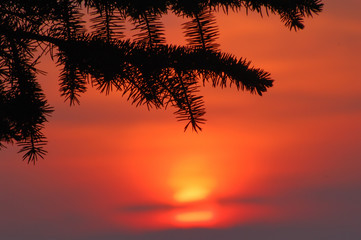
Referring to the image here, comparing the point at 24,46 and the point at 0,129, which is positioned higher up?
the point at 24,46

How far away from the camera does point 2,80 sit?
1981mm

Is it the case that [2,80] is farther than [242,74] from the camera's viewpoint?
Yes

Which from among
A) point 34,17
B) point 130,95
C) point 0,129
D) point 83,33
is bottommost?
point 0,129

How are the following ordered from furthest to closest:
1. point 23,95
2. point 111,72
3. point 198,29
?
point 198,29
point 23,95
point 111,72

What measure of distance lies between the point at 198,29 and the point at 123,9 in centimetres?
36

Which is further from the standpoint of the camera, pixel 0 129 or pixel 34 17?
pixel 34 17

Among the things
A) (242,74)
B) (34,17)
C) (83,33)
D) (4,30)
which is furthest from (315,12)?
(4,30)

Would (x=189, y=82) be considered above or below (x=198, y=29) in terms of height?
below

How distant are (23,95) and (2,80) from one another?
162 millimetres

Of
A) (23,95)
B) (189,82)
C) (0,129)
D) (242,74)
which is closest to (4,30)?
(23,95)

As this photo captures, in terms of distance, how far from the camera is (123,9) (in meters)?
1.95

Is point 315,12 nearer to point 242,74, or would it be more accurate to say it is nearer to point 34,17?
point 242,74

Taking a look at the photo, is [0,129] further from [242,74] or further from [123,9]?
[242,74]

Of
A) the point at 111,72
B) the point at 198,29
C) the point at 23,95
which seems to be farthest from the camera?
the point at 198,29
